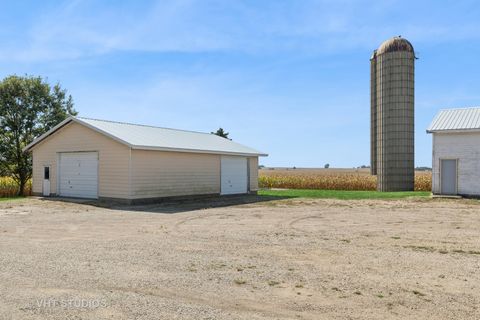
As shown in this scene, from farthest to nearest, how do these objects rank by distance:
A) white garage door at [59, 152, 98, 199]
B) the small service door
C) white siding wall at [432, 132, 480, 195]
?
1. the small service door
2. white siding wall at [432, 132, 480, 195]
3. white garage door at [59, 152, 98, 199]

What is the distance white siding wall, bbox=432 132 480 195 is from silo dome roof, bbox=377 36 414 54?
889cm

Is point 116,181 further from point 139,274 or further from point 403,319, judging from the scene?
point 403,319

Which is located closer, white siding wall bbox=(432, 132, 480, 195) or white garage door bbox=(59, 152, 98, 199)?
white garage door bbox=(59, 152, 98, 199)

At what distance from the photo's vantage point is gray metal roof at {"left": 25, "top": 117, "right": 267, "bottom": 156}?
2012 cm

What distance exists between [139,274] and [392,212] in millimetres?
12042

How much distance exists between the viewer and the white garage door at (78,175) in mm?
21062

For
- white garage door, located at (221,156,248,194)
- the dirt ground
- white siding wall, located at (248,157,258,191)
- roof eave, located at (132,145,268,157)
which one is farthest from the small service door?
white garage door, located at (221,156,248,194)

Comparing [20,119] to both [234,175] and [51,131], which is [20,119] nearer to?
[51,131]

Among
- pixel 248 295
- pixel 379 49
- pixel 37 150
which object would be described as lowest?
pixel 248 295

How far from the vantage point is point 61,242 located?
9891mm

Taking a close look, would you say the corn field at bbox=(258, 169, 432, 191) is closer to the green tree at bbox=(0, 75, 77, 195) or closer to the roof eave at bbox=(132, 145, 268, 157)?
the roof eave at bbox=(132, 145, 268, 157)

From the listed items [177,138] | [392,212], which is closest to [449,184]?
[392,212]

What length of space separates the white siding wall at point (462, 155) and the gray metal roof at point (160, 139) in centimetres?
1047

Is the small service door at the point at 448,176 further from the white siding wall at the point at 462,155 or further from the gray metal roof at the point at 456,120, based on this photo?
the gray metal roof at the point at 456,120
